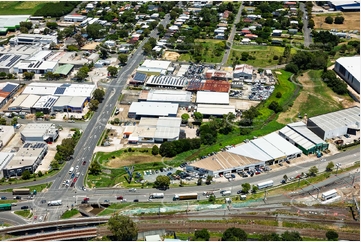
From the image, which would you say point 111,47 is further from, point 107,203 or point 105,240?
point 105,240

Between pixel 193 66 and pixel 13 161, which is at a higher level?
pixel 13 161

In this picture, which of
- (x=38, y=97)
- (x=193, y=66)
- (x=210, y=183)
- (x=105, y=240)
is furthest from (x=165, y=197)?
(x=193, y=66)

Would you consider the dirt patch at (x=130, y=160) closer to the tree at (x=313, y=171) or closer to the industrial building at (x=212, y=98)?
Result: the industrial building at (x=212, y=98)

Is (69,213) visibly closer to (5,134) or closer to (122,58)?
(5,134)

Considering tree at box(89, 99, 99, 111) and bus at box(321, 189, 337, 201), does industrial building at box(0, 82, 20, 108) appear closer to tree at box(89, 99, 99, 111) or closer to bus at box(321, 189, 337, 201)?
tree at box(89, 99, 99, 111)

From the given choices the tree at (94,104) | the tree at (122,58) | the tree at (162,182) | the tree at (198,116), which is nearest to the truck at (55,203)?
the tree at (162,182)

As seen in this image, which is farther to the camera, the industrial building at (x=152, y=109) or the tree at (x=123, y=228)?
the industrial building at (x=152, y=109)
